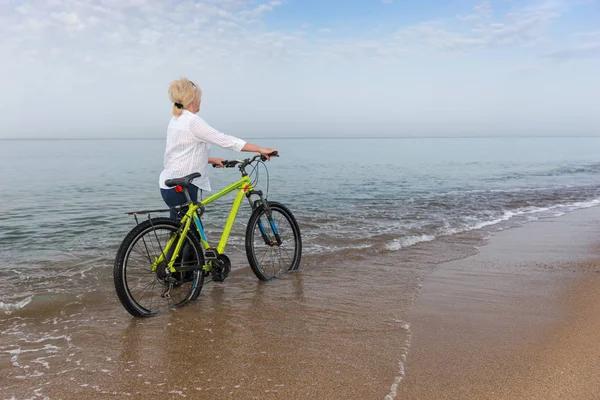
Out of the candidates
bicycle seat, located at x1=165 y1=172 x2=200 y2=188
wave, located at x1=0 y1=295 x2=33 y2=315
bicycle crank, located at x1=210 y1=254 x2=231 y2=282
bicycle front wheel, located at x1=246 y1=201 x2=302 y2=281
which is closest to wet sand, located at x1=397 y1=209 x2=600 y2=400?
bicycle front wheel, located at x1=246 y1=201 x2=302 y2=281

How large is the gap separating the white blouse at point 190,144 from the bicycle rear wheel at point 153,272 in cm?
60

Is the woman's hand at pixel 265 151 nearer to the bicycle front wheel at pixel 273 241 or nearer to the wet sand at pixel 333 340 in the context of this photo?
the bicycle front wheel at pixel 273 241

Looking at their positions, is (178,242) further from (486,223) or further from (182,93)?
(486,223)

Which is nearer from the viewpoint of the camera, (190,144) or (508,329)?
(508,329)

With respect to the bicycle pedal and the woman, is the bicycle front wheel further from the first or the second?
the woman

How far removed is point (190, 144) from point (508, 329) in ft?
11.0

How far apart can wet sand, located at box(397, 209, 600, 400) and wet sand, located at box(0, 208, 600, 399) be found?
0.01 meters

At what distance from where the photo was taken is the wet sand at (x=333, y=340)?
109 inches

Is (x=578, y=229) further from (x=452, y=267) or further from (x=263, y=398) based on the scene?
(x=263, y=398)

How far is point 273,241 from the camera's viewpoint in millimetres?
5562

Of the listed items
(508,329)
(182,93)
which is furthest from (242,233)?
(508,329)

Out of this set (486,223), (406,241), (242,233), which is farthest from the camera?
(486,223)

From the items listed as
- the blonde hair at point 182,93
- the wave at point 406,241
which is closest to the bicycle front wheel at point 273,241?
the blonde hair at point 182,93

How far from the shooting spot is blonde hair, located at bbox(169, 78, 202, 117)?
4.49 m
